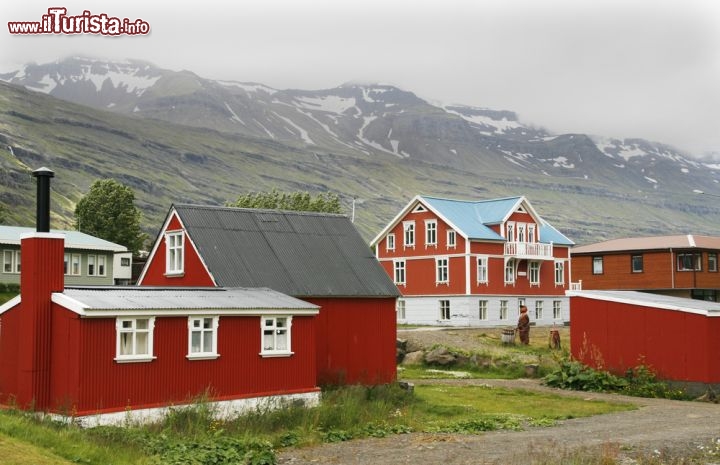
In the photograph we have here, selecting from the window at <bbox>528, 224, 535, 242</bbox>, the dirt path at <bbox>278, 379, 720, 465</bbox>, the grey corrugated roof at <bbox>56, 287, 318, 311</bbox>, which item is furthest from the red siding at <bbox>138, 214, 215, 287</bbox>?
the window at <bbox>528, 224, 535, 242</bbox>

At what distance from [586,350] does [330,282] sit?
12356mm

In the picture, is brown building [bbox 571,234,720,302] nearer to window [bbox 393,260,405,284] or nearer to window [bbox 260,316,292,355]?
window [bbox 393,260,405,284]

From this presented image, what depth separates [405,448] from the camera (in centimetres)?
2319

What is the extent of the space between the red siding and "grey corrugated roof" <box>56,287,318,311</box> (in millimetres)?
2550

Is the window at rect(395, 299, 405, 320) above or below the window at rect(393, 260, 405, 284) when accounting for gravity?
below

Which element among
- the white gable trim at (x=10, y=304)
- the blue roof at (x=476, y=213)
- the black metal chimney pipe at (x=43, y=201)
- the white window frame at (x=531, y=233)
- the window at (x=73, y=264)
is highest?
the blue roof at (x=476, y=213)

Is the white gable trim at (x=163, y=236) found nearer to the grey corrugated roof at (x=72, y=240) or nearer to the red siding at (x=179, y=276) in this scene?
the red siding at (x=179, y=276)

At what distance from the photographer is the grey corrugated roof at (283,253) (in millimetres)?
33656

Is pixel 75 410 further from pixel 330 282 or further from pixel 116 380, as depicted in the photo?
pixel 330 282

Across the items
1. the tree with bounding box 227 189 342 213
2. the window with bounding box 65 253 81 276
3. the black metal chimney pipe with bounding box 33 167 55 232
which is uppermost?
the tree with bounding box 227 189 342 213

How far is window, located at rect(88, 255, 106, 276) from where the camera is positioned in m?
81.0

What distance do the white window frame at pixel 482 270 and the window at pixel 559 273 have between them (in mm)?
8953

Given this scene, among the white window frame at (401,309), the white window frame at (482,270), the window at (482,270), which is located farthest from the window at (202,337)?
the white window frame at (401,309)

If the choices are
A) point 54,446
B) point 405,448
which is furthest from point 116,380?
point 405,448
